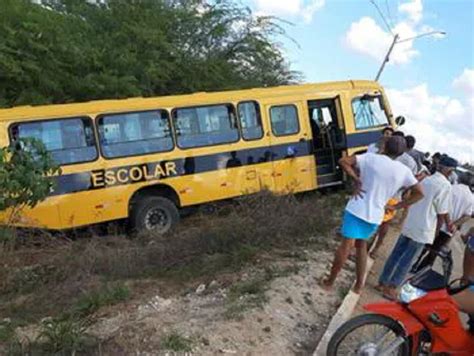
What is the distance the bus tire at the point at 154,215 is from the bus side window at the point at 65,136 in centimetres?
121

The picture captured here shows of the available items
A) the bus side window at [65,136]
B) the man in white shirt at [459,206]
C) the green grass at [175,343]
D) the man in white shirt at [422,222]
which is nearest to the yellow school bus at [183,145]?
the bus side window at [65,136]

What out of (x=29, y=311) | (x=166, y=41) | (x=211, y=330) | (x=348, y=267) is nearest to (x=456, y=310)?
(x=211, y=330)

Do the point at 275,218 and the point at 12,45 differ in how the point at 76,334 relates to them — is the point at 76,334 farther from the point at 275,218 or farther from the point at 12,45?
the point at 12,45

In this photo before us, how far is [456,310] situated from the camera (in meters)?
4.29

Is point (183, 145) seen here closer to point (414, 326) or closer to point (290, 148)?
point (290, 148)

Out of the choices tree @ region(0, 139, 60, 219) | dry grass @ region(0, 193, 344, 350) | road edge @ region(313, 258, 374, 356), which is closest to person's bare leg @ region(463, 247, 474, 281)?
road edge @ region(313, 258, 374, 356)

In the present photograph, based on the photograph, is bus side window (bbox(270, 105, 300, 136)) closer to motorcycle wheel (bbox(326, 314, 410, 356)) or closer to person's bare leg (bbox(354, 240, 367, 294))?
person's bare leg (bbox(354, 240, 367, 294))

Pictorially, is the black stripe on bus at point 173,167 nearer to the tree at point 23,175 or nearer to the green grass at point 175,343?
the tree at point 23,175

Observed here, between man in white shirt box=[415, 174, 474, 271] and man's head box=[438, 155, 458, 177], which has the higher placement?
man's head box=[438, 155, 458, 177]

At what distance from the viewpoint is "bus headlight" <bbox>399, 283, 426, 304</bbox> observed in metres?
4.36

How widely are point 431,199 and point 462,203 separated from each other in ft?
3.02

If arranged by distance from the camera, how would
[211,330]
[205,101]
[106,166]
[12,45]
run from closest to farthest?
[211,330]
[106,166]
[205,101]
[12,45]

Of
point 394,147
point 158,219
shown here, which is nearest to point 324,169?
point 158,219

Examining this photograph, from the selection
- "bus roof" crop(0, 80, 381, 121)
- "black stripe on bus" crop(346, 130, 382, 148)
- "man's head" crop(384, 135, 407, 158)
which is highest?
"bus roof" crop(0, 80, 381, 121)
